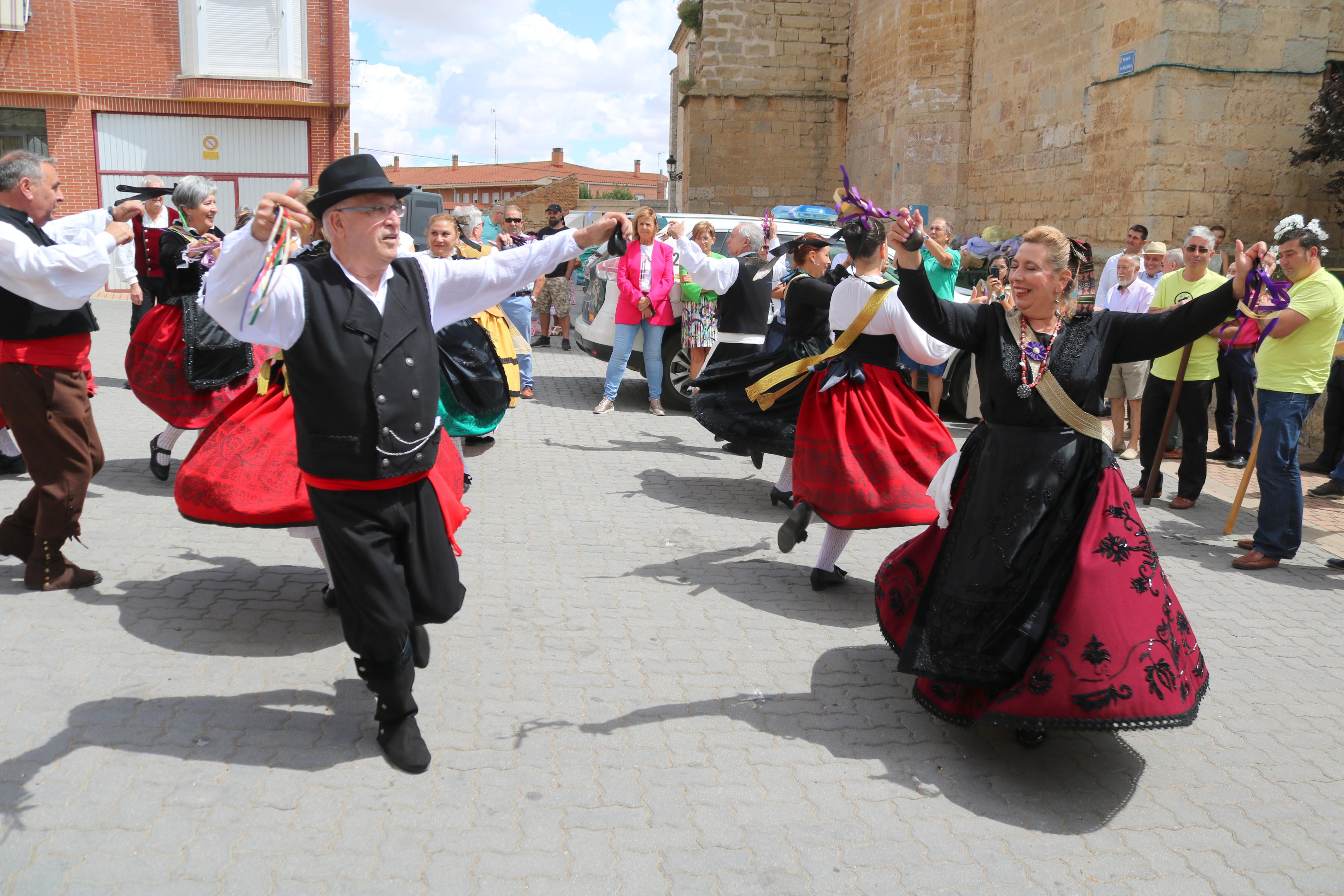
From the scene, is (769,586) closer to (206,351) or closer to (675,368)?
(206,351)

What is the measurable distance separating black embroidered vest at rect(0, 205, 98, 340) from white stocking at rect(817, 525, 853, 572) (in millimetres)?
3561

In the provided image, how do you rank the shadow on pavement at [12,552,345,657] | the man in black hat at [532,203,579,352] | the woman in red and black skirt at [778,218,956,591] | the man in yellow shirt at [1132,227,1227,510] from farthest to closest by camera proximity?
the man in black hat at [532,203,579,352] < the man in yellow shirt at [1132,227,1227,510] < the woman in red and black skirt at [778,218,956,591] < the shadow on pavement at [12,552,345,657]

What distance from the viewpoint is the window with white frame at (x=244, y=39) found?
2236 cm

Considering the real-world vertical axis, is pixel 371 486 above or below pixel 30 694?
above

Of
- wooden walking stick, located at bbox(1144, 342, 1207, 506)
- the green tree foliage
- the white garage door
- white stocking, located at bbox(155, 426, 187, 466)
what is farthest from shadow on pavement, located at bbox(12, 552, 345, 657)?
the white garage door

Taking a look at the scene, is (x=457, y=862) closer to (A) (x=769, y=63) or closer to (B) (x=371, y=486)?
(B) (x=371, y=486)

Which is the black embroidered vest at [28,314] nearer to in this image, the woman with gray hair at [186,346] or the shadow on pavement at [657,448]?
the woman with gray hair at [186,346]

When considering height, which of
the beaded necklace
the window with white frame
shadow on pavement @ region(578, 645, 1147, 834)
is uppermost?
the window with white frame

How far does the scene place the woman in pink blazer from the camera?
9734 mm

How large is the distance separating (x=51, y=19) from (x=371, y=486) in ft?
78.2

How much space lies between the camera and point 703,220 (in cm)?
1052

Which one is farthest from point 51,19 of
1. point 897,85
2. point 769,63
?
point 897,85

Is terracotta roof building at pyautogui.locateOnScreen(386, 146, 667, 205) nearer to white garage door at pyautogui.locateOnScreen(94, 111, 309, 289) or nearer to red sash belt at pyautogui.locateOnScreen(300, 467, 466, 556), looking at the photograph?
white garage door at pyautogui.locateOnScreen(94, 111, 309, 289)

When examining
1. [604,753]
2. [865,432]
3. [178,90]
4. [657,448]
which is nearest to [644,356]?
[657,448]
